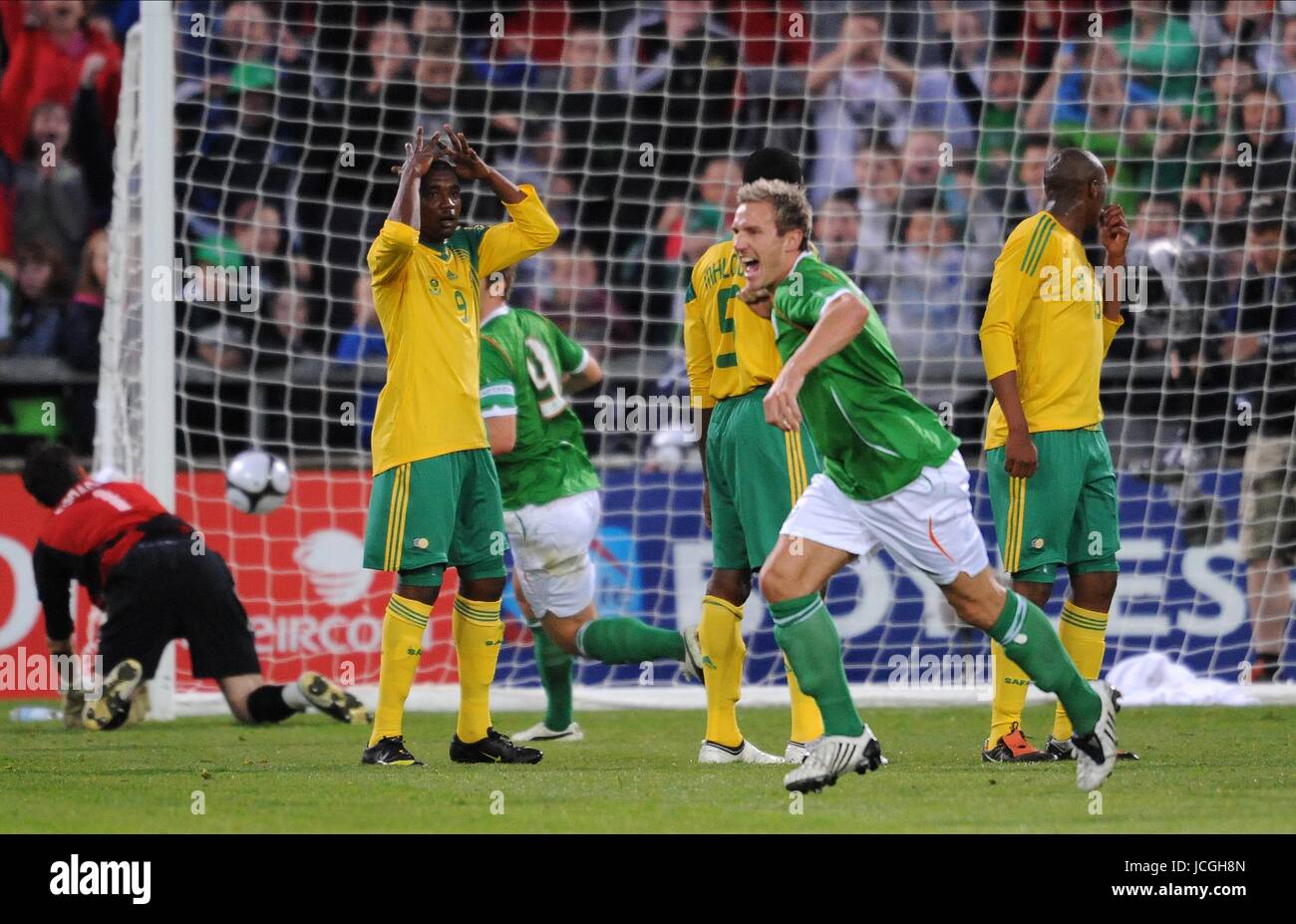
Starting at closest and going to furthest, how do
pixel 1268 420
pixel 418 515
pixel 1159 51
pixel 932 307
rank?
pixel 418 515
pixel 1268 420
pixel 932 307
pixel 1159 51

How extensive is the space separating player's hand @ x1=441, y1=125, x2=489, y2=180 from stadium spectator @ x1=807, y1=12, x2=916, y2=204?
5.72 metres

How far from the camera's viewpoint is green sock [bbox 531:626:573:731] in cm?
841

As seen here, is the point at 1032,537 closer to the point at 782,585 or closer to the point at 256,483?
the point at 782,585

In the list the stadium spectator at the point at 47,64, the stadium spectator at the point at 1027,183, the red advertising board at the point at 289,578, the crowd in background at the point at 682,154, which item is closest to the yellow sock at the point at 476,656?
the red advertising board at the point at 289,578

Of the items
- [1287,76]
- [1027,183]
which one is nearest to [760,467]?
[1027,183]

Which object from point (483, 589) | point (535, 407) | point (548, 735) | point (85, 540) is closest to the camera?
point (483, 589)

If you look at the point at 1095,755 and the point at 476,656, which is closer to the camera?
the point at 1095,755

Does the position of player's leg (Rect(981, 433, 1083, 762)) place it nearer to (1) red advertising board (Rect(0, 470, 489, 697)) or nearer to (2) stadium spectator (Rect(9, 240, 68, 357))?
(1) red advertising board (Rect(0, 470, 489, 697))

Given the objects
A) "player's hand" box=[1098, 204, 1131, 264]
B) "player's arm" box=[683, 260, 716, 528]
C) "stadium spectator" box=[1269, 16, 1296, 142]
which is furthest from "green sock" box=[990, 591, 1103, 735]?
"stadium spectator" box=[1269, 16, 1296, 142]

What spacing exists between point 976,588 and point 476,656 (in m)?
2.18

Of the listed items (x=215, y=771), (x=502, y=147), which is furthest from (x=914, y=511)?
(x=502, y=147)

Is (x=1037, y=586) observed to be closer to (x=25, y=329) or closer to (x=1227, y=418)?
(x=1227, y=418)

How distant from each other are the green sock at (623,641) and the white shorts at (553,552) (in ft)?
0.62

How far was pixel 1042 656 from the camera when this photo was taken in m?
5.62
